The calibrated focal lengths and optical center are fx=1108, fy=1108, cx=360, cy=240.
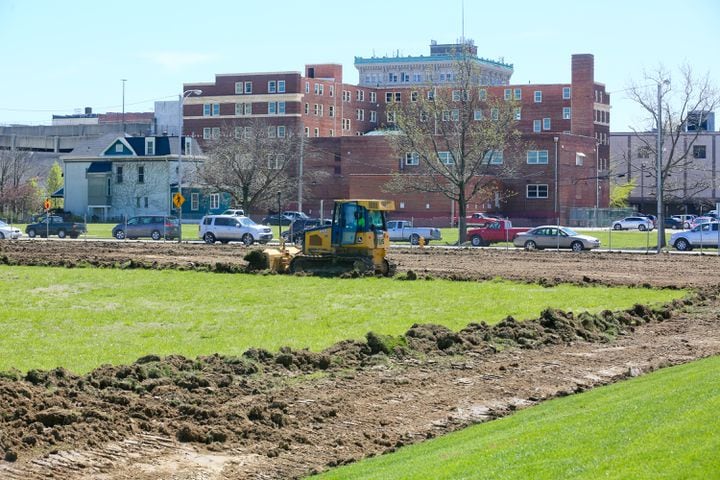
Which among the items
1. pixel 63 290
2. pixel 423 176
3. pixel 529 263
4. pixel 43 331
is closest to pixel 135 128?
pixel 423 176

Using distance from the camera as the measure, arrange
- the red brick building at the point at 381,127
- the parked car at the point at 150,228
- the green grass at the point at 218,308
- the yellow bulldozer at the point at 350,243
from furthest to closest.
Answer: the red brick building at the point at 381,127 < the parked car at the point at 150,228 < the yellow bulldozer at the point at 350,243 < the green grass at the point at 218,308

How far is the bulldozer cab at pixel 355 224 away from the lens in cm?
3947

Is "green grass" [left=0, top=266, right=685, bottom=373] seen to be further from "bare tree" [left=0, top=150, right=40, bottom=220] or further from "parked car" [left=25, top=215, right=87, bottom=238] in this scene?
"bare tree" [left=0, top=150, right=40, bottom=220]

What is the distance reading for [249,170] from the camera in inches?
3319

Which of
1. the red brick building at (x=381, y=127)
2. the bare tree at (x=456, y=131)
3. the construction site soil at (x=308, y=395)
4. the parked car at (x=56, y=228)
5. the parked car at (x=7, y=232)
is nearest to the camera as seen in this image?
the construction site soil at (x=308, y=395)

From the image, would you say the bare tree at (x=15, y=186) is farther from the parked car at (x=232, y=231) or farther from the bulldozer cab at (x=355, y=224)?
the bulldozer cab at (x=355, y=224)

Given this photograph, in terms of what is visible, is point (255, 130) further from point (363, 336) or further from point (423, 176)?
point (363, 336)

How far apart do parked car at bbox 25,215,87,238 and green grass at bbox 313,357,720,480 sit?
205 ft

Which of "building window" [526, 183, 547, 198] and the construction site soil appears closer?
the construction site soil

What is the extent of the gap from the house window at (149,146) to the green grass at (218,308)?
6681 centimetres

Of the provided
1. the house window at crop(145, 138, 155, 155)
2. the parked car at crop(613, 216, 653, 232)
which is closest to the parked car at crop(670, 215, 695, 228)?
the parked car at crop(613, 216, 653, 232)

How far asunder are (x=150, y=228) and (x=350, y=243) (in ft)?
115

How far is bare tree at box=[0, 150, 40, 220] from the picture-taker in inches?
4234

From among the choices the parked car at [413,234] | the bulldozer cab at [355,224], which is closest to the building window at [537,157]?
the parked car at [413,234]
